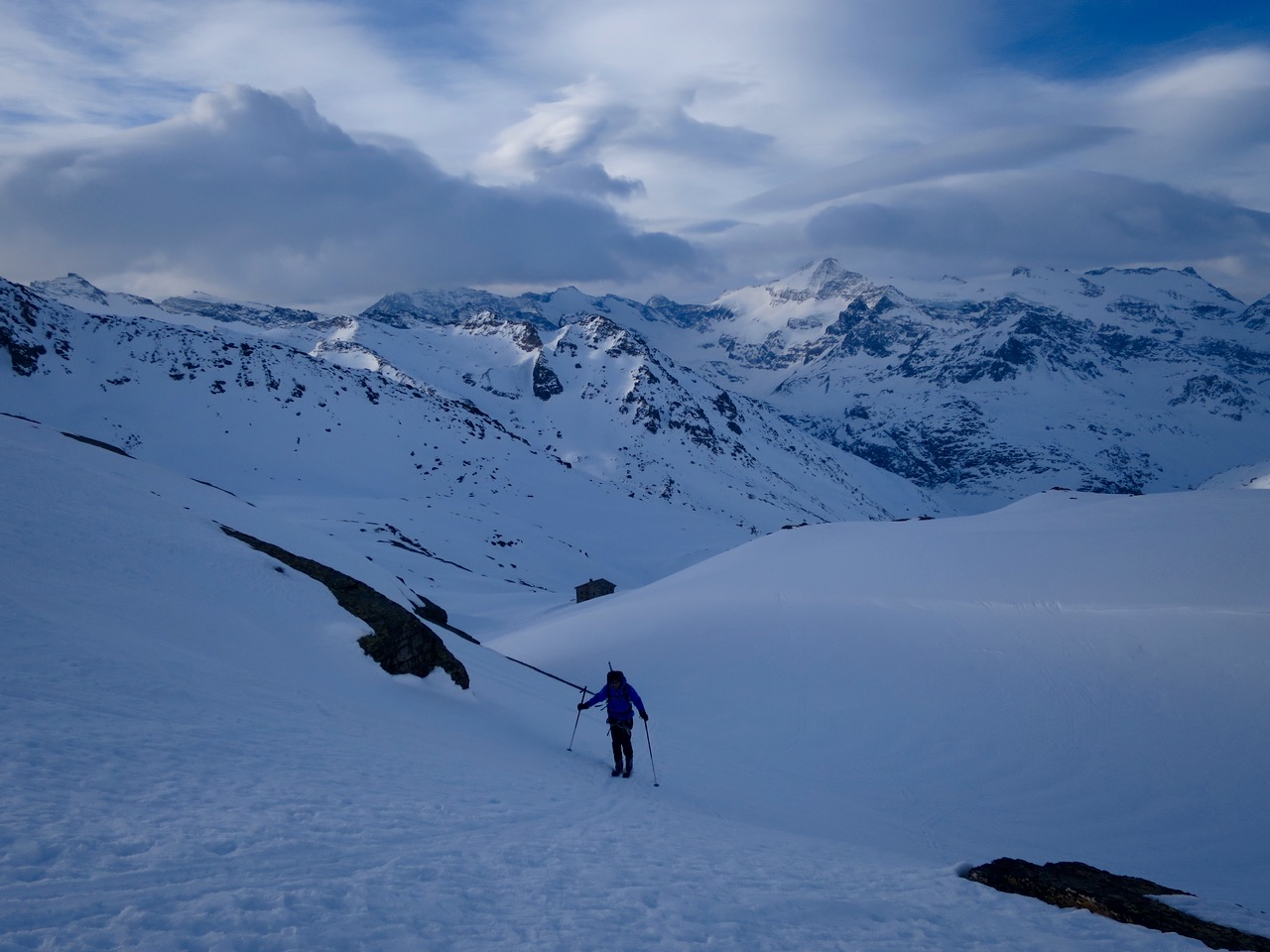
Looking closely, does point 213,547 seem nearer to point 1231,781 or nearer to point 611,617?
point 611,617

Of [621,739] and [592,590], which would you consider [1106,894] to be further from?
[592,590]

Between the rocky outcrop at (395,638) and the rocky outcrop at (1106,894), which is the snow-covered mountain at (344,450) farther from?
the rocky outcrop at (1106,894)

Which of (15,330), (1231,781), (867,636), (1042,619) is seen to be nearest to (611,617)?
(867,636)

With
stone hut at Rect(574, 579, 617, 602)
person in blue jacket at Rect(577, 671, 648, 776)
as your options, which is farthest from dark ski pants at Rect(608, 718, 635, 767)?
stone hut at Rect(574, 579, 617, 602)

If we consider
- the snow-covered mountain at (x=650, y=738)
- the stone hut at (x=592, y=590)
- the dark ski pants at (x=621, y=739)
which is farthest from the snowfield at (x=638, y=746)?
the stone hut at (x=592, y=590)

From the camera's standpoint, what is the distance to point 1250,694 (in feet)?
54.7

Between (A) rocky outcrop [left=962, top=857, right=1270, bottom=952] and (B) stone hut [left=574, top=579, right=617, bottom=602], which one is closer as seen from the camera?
(A) rocky outcrop [left=962, top=857, right=1270, bottom=952]

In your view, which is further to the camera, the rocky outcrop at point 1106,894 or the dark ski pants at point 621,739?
the dark ski pants at point 621,739

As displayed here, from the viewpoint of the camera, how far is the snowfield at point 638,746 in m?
6.44

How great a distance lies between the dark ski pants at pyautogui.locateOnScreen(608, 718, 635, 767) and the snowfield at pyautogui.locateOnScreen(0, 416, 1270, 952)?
0.48m

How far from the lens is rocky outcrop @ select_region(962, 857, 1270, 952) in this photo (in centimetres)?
719

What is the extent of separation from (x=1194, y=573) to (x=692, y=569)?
2419cm

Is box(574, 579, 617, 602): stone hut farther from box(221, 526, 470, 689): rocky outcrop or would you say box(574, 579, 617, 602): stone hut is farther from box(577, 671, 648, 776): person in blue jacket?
box(577, 671, 648, 776): person in blue jacket

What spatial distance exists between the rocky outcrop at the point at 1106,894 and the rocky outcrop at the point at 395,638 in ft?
37.0
